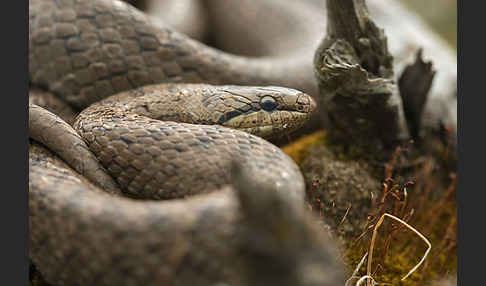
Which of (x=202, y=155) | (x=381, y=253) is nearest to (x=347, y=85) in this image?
(x=381, y=253)

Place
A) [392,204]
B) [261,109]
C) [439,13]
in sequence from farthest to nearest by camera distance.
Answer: [439,13] < [392,204] < [261,109]

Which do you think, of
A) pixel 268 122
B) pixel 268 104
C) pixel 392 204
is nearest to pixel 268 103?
pixel 268 104

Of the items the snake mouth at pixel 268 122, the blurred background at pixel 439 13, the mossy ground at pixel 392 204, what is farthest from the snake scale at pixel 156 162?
the blurred background at pixel 439 13

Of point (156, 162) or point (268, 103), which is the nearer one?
point (156, 162)

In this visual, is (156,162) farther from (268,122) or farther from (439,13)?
(439,13)

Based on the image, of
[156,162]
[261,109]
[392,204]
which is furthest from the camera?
[392,204]

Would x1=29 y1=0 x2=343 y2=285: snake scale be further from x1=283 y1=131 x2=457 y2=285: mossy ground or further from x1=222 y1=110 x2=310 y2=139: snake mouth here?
x1=283 y1=131 x2=457 y2=285: mossy ground

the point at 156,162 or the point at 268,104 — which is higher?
the point at 268,104
